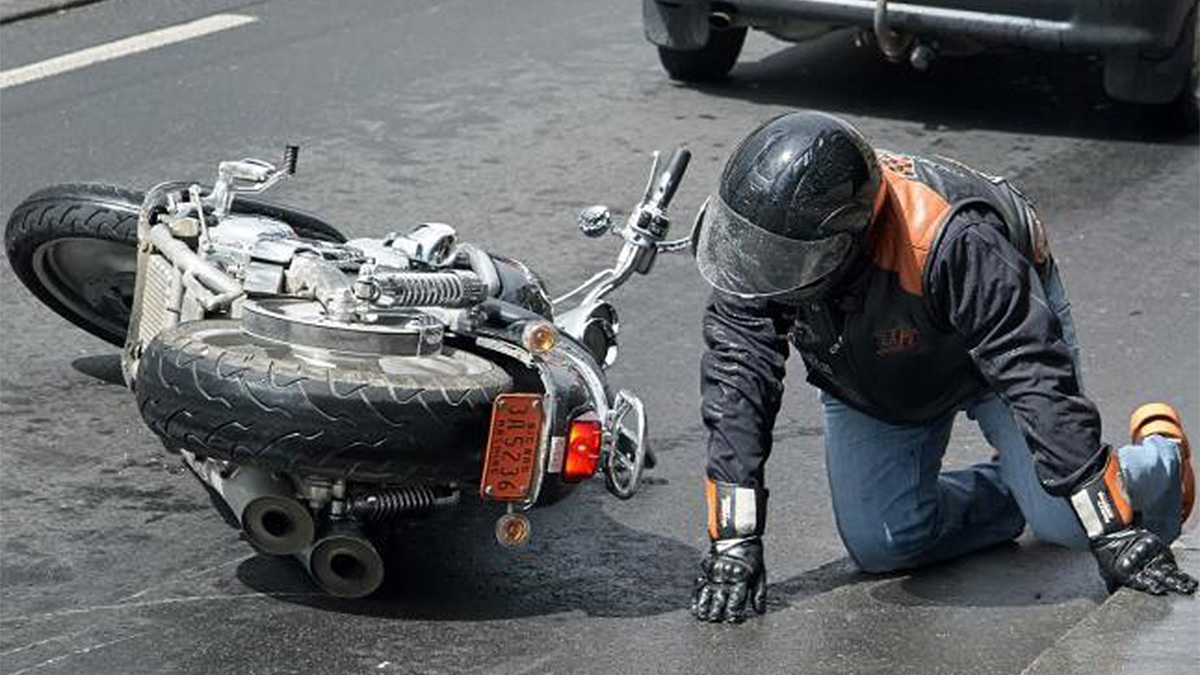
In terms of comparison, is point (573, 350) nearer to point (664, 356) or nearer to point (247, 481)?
point (247, 481)

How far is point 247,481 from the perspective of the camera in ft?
18.1

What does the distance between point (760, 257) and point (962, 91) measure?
19.4 feet

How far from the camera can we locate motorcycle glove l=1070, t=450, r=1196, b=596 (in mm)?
5328

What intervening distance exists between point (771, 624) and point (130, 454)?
1.91 m

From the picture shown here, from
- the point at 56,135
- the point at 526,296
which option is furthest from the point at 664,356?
the point at 56,135

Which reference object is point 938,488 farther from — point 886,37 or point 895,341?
point 886,37

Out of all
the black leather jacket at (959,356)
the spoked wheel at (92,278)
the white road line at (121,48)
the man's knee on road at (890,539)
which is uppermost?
the black leather jacket at (959,356)

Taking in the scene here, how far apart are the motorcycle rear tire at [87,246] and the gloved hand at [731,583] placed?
1501 millimetres

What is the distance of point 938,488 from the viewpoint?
6016 millimetres

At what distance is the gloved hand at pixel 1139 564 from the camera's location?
5395 mm

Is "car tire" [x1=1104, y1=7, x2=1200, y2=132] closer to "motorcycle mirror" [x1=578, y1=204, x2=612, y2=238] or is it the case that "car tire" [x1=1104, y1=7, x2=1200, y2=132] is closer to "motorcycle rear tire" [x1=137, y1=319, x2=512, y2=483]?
"motorcycle mirror" [x1=578, y1=204, x2=612, y2=238]

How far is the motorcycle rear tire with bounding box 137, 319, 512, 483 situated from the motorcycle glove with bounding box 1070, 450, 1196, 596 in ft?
4.08

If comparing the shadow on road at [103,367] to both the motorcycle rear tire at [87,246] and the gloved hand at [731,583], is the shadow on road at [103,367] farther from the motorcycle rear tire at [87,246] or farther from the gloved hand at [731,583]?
the gloved hand at [731,583]

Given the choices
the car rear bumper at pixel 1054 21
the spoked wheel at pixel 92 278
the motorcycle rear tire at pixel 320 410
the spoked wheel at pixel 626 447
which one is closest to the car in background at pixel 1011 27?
the car rear bumper at pixel 1054 21
